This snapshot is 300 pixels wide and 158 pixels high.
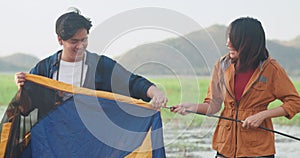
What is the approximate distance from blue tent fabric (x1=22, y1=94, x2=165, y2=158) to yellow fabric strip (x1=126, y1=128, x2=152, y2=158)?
0.02m

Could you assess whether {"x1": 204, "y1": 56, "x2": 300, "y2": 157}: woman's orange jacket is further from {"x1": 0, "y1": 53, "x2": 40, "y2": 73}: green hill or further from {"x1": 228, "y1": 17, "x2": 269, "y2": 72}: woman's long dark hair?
{"x1": 0, "y1": 53, "x2": 40, "y2": 73}: green hill

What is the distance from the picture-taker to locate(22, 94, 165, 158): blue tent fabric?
3324mm

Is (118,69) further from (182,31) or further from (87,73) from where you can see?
(182,31)

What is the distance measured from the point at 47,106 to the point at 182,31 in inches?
32.4

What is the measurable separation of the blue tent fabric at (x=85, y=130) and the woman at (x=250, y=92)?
1.28 feet

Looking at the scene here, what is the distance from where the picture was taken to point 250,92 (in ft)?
9.93

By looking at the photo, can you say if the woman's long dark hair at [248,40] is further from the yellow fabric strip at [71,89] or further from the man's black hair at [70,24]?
the man's black hair at [70,24]

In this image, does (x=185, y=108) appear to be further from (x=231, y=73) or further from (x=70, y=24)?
(x=70, y=24)

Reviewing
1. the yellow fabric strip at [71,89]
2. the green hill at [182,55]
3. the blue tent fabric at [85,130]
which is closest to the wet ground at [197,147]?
the green hill at [182,55]

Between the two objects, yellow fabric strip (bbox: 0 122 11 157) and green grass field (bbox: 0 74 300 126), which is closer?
yellow fabric strip (bbox: 0 122 11 157)

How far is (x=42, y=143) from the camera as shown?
340 cm

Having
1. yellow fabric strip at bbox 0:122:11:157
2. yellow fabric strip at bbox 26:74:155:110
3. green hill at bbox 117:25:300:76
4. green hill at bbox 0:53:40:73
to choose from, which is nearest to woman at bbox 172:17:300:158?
green hill at bbox 117:25:300:76

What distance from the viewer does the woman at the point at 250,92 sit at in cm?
298

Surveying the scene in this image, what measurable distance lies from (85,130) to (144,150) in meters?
0.35
